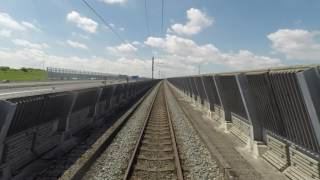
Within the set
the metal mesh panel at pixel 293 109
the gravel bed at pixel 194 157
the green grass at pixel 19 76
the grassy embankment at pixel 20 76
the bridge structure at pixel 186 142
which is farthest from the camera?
the grassy embankment at pixel 20 76

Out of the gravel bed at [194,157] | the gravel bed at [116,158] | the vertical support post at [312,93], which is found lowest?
the gravel bed at [194,157]

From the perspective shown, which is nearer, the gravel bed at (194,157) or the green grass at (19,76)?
the gravel bed at (194,157)

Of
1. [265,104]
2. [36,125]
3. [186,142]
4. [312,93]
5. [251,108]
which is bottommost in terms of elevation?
[186,142]

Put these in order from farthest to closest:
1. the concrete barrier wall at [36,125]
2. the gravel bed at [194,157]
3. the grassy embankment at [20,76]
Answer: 1. the grassy embankment at [20,76]
2. the gravel bed at [194,157]
3. the concrete barrier wall at [36,125]

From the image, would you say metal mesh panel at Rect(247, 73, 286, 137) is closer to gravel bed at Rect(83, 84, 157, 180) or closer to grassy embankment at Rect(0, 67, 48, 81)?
gravel bed at Rect(83, 84, 157, 180)

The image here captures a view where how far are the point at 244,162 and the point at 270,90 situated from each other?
2374 mm

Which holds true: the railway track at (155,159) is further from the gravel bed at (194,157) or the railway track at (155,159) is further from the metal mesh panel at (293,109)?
the metal mesh panel at (293,109)

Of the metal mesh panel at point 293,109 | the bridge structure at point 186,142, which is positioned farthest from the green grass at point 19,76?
the metal mesh panel at point 293,109

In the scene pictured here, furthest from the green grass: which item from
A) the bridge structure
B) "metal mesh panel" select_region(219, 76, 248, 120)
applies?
"metal mesh panel" select_region(219, 76, 248, 120)

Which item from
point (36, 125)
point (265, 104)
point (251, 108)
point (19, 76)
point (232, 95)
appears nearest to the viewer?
point (36, 125)

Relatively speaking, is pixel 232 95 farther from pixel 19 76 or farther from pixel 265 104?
pixel 19 76

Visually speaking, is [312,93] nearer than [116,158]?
Yes

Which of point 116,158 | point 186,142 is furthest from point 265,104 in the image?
point 116,158

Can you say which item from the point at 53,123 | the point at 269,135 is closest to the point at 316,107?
the point at 269,135
